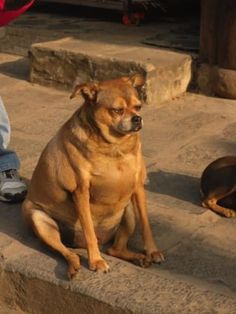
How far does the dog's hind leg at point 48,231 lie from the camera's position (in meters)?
3.62

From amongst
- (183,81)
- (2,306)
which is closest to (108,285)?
(2,306)

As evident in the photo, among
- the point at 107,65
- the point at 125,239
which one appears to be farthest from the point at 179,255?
the point at 107,65

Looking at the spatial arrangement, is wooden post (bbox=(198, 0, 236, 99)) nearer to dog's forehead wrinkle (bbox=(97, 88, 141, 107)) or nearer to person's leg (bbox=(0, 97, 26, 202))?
person's leg (bbox=(0, 97, 26, 202))

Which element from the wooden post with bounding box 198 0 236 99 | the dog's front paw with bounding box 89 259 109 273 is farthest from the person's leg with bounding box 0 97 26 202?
the wooden post with bounding box 198 0 236 99

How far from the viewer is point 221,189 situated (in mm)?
4371

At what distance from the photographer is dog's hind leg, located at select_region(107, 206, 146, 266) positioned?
376 cm

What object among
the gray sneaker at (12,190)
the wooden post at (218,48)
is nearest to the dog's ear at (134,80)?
the gray sneaker at (12,190)

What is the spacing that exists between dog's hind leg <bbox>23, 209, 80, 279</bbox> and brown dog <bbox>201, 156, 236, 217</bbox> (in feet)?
3.39

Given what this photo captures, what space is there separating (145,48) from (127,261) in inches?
150

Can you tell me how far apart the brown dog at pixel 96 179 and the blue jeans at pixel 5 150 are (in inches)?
36.2

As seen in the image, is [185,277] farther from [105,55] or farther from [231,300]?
[105,55]

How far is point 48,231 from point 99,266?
0.39 m

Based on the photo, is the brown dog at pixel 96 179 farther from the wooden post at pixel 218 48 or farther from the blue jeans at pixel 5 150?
the wooden post at pixel 218 48

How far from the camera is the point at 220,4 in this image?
6.54 metres
